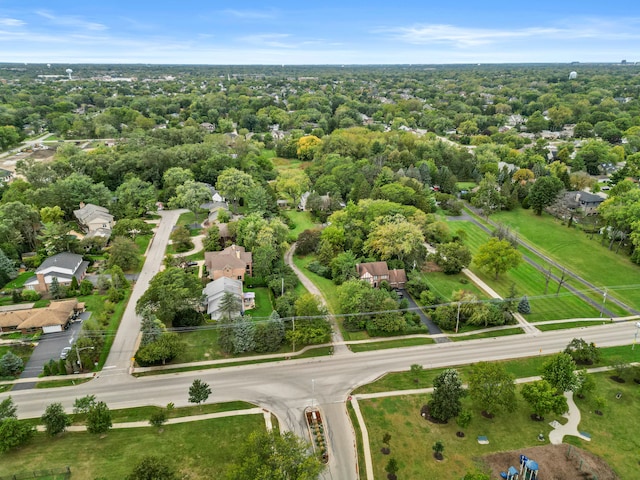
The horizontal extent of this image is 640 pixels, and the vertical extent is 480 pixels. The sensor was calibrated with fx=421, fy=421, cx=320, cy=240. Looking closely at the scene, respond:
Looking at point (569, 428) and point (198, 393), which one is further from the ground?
point (198, 393)

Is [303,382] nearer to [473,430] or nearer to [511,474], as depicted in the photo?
[473,430]

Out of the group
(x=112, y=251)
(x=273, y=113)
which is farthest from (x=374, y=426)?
(x=273, y=113)

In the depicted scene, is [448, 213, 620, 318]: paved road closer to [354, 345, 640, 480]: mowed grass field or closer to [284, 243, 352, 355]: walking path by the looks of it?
[354, 345, 640, 480]: mowed grass field

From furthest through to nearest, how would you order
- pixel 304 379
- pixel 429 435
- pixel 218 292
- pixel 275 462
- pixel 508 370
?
pixel 218 292, pixel 508 370, pixel 304 379, pixel 429 435, pixel 275 462

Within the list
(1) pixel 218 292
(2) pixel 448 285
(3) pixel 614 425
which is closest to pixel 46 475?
(1) pixel 218 292

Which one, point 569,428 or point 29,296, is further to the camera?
point 29,296

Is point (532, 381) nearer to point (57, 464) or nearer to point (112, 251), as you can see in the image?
point (57, 464)

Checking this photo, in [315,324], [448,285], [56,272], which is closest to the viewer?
[315,324]
